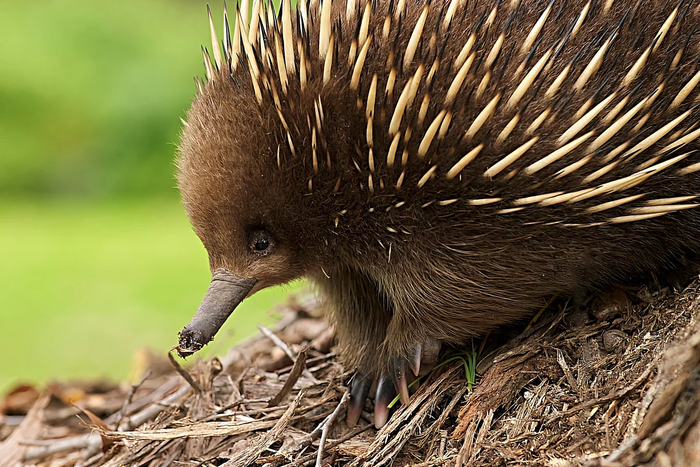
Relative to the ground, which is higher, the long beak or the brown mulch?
the long beak

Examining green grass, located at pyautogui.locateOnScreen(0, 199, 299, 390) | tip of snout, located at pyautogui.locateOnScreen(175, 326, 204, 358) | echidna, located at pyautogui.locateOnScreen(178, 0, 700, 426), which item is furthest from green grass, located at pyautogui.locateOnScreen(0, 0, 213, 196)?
tip of snout, located at pyautogui.locateOnScreen(175, 326, 204, 358)

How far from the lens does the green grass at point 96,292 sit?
4.57 m

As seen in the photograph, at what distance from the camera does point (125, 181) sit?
786 cm

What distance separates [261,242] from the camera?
2.00 m

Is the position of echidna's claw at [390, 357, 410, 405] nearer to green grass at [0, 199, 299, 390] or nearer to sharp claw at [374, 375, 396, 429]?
sharp claw at [374, 375, 396, 429]

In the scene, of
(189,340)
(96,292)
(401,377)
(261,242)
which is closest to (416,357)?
(401,377)

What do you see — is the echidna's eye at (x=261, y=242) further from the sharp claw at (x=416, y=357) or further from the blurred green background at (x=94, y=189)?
the blurred green background at (x=94, y=189)

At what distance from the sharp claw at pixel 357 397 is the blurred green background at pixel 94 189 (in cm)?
242

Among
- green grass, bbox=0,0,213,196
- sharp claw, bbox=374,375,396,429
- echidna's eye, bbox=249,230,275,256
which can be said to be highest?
green grass, bbox=0,0,213,196

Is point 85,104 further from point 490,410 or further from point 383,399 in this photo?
point 490,410

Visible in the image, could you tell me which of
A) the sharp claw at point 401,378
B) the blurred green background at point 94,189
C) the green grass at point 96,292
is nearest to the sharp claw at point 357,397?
the sharp claw at point 401,378

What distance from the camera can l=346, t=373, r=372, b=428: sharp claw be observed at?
2.24 m

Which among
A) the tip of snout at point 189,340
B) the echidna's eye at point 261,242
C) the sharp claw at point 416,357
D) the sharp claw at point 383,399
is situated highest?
the echidna's eye at point 261,242

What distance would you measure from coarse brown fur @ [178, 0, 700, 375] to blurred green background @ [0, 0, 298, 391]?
9.00 feet
